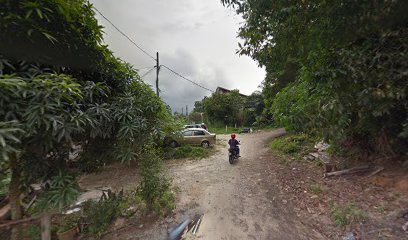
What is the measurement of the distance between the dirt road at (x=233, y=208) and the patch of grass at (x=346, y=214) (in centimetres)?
49

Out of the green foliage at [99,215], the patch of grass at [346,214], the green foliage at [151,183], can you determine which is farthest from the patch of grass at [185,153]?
the patch of grass at [346,214]

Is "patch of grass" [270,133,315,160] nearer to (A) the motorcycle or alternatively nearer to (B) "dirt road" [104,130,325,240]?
(B) "dirt road" [104,130,325,240]

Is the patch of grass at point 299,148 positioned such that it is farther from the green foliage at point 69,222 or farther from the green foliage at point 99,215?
the green foliage at point 69,222

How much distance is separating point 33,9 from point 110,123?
5.05 ft

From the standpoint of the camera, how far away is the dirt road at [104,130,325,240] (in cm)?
363

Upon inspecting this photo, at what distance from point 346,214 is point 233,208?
84.1 inches

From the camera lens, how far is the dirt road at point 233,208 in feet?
11.9

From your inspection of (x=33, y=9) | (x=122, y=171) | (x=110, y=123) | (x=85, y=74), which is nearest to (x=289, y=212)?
(x=110, y=123)

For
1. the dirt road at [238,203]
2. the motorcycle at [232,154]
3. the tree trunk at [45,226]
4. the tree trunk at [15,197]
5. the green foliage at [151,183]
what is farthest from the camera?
the motorcycle at [232,154]

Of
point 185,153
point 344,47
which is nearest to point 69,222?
point 344,47

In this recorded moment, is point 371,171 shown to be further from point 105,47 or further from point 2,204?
point 2,204

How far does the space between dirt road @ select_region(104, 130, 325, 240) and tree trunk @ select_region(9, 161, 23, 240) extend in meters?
1.39

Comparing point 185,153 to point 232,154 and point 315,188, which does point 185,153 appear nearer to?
point 232,154

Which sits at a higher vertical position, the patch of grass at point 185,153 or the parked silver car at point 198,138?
the parked silver car at point 198,138
